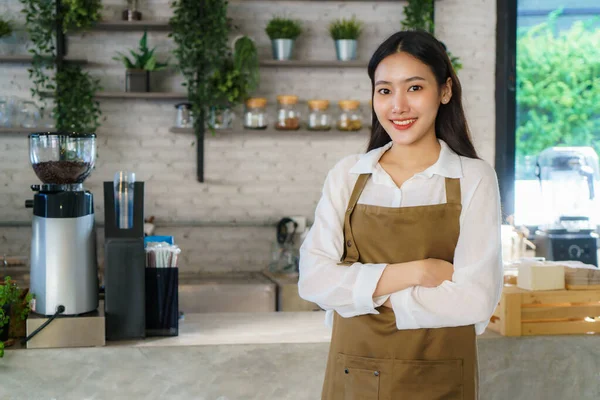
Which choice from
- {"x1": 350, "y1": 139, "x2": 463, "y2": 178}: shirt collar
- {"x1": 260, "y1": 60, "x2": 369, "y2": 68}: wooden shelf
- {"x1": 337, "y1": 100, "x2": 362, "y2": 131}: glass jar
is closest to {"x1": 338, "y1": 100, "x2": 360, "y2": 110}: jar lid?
{"x1": 337, "y1": 100, "x2": 362, "y2": 131}: glass jar

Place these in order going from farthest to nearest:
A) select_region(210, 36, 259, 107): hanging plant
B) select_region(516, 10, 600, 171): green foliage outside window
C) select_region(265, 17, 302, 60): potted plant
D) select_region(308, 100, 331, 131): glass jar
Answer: select_region(516, 10, 600, 171): green foliage outside window
select_region(308, 100, 331, 131): glass jar
select_region(265, 17, 302, 60): potted plant
select_region(210, 36, 259, 107): hanging plant

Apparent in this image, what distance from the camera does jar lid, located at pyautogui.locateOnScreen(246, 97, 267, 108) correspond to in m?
4.80

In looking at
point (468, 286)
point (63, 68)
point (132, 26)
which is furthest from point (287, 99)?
point (468, 286)

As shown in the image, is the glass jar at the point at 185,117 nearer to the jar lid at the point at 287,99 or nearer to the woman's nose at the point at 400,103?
the jar lid at the point at 287,99

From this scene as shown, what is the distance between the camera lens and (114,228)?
2.28 metres

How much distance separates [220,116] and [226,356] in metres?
2.75

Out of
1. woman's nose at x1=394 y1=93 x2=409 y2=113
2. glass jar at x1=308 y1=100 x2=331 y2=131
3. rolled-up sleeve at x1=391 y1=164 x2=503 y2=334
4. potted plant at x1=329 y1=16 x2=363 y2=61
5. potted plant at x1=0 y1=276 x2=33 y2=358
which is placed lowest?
potted plant at x1=0 y1=276 x2=33 y2=358

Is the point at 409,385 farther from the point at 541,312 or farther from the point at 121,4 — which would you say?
the point at 121,4

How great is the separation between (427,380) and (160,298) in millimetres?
963

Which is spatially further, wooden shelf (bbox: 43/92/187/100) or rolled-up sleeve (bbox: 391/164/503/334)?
wooden shelf (bbox: 43/92/187/100)

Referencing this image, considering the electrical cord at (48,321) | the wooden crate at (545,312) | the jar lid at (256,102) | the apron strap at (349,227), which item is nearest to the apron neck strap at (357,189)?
the apron strap at (349,227)

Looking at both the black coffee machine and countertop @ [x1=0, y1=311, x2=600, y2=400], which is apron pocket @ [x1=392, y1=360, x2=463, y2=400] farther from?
the black coffee machine

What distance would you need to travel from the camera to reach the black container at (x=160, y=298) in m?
2.31

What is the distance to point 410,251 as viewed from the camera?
66.2 inches
